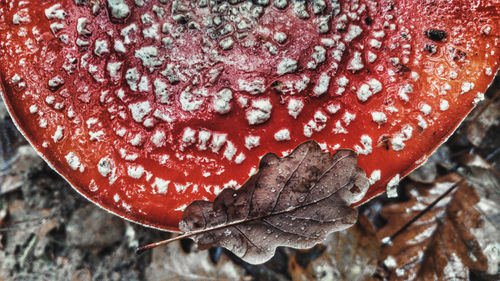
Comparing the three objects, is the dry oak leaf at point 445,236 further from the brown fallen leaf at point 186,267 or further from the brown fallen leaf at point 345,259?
the brown fallen leaf at point 186,267

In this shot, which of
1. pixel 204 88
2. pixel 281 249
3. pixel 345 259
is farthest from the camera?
pixel 281 249

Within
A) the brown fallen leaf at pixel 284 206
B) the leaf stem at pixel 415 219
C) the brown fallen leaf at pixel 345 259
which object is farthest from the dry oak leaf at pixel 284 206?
the leaf stem at pixel 415 219

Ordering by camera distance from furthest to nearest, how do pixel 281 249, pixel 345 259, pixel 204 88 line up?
pixel 281 249, pixel 345 259, pixel 204 88

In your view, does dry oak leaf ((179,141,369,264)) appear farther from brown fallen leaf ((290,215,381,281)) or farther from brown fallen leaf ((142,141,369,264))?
brown fallen leaf ((290,215,381,281))

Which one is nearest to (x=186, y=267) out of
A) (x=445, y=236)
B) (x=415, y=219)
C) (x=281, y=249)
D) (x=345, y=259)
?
(x=281, y=249)

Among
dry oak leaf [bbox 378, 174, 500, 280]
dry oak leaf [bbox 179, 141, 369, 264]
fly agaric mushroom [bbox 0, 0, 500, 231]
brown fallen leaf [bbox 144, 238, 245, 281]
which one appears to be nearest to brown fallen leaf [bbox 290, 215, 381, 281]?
dry oak leaf [bbox 378, 174, 500, 280]

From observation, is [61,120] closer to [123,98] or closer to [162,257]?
[123,98]

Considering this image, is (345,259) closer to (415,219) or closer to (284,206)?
(415,219)
